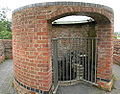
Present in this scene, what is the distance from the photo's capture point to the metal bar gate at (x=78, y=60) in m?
3.55

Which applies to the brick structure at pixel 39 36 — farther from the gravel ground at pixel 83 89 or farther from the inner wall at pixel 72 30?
the inner wall at pixel 72 30

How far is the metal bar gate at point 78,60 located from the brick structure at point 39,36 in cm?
49

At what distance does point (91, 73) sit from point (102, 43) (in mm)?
1058

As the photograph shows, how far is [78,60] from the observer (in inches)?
177

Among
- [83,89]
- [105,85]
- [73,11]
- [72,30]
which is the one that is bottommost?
[83,89]

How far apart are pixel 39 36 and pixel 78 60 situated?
233 cm

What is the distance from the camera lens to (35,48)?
2.70 meters

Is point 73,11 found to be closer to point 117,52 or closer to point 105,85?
point 105,85

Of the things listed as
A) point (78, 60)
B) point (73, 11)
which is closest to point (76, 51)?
point (78, 60)

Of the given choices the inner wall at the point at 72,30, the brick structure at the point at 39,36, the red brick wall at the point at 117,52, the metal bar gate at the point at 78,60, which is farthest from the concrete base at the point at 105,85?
the red brick wall at the point at 117,52

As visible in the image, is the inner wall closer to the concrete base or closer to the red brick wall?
the concrete base

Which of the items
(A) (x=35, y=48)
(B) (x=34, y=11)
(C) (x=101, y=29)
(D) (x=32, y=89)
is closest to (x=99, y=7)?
(C) (x=101, y=29)

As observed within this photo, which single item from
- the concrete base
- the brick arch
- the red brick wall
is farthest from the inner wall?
the red brick wall

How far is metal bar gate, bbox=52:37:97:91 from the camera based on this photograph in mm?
3555
